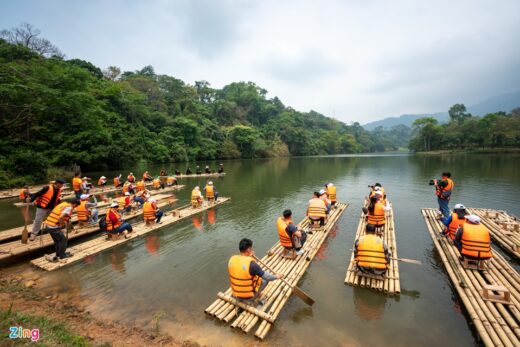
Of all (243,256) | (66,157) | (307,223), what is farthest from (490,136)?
(66,157)

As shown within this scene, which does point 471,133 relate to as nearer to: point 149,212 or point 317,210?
point 317,210

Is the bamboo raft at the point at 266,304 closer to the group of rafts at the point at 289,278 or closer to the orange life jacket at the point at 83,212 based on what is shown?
the group of rafts at the point at 289,278

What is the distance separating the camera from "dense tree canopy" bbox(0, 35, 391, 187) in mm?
23766

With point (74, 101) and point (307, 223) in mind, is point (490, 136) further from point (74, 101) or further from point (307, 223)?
point (74, 101)

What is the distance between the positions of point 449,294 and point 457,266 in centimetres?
100

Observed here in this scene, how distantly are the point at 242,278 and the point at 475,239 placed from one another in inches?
263

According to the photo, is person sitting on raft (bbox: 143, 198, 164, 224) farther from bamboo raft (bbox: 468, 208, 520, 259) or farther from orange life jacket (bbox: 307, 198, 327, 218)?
bamboo raft (bbox: 468, 208, 520, 259)

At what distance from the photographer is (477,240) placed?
22.8 feet

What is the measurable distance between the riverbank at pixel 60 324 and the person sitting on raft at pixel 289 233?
13.0ft

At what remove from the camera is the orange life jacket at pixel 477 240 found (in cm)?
690

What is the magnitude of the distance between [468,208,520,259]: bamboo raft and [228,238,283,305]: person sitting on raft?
31.2ft

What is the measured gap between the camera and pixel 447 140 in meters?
73.3

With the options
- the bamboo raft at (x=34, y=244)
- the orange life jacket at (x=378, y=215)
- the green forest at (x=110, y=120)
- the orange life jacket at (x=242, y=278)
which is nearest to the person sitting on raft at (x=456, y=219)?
the orange life jacket at (x=378, y=215)

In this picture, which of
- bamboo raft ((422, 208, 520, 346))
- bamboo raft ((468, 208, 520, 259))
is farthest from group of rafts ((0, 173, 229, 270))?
bamboo raft ((468, 208, 520, 259))
